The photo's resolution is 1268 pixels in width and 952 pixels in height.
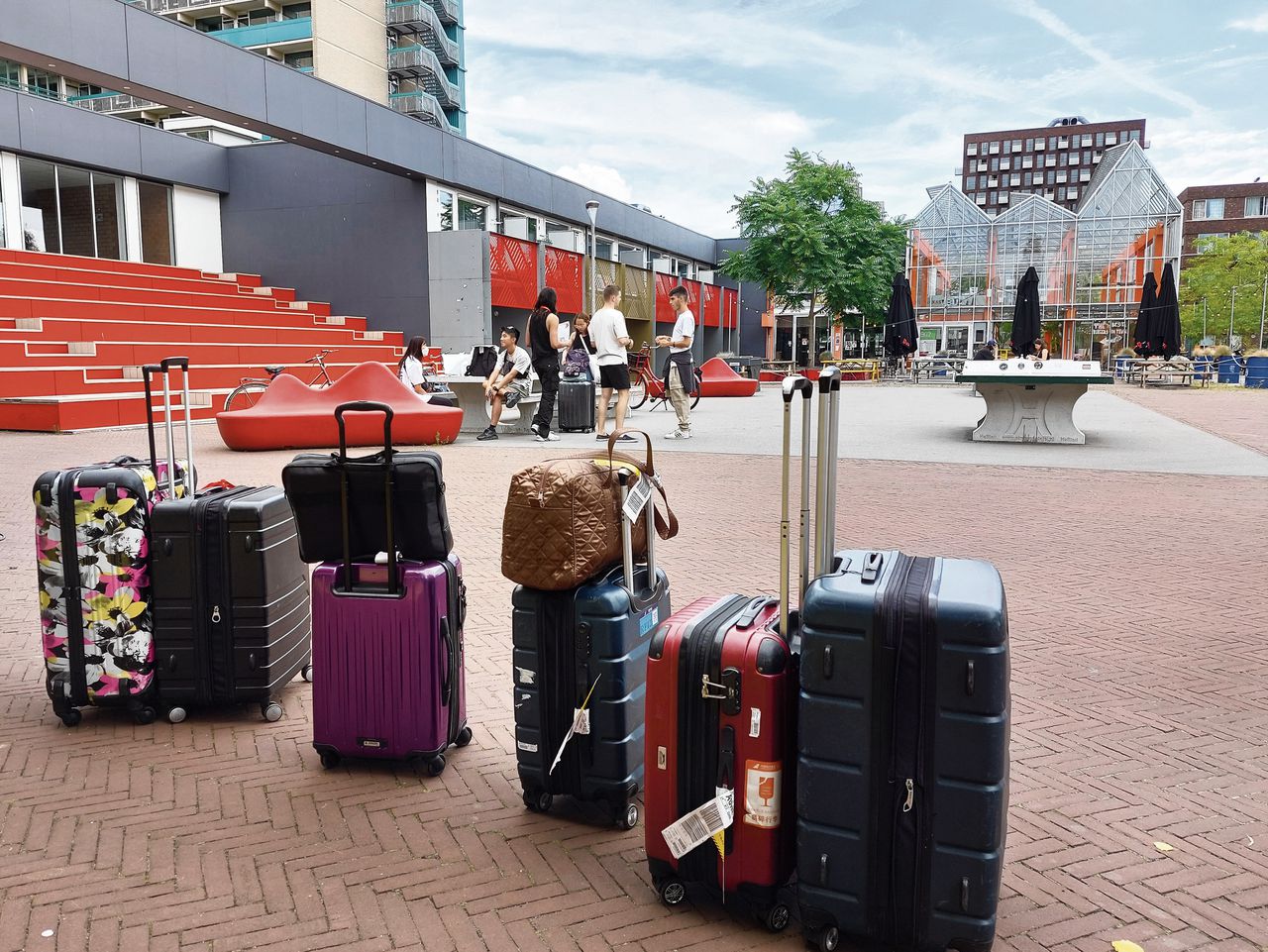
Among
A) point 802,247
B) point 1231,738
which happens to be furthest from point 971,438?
point 802,247

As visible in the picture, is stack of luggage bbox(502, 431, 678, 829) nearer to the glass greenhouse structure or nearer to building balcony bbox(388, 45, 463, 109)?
the glass greenhouse structure

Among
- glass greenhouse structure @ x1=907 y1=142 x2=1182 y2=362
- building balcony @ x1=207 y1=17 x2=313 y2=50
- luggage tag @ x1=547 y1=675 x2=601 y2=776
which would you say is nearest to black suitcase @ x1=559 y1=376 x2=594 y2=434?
luggage tag @ x1=547 y1=675 x2=601 y2=776

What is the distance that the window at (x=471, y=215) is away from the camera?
27672 mm

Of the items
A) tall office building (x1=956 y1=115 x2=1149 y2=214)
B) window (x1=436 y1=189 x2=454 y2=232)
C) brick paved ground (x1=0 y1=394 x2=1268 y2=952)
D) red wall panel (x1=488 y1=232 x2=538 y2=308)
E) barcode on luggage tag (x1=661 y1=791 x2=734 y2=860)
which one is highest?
tall office building (x1=956 y1=115 x2=1149 y2=214)

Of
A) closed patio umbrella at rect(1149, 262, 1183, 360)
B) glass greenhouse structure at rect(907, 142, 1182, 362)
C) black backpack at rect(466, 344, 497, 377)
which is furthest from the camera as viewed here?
glass greenhouse structure at rect(907, 142, 1182, 362)

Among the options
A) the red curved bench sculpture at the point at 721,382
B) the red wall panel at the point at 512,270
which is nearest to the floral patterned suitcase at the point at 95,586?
the red curved bench sculpture at the point at 721,382

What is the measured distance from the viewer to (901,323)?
100 ft

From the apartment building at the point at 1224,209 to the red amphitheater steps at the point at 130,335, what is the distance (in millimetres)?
93323

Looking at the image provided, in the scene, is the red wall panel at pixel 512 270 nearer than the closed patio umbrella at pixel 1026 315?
No

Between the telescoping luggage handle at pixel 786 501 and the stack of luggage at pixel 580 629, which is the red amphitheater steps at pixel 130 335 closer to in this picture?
the stack of luggage at pixel 580 629

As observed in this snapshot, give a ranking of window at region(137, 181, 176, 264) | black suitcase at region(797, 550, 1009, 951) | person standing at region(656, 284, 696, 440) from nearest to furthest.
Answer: black suitcase at region(797, 550, 1009, 951) → person standing at region(656, 284, 696, 440) → window at region(137, 181, 176, 264)

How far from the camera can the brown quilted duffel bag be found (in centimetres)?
286

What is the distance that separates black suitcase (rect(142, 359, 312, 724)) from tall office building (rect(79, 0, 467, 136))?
160 feet

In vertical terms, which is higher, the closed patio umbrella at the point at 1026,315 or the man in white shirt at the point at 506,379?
the closed patio umbrella at the point at 1026,315
